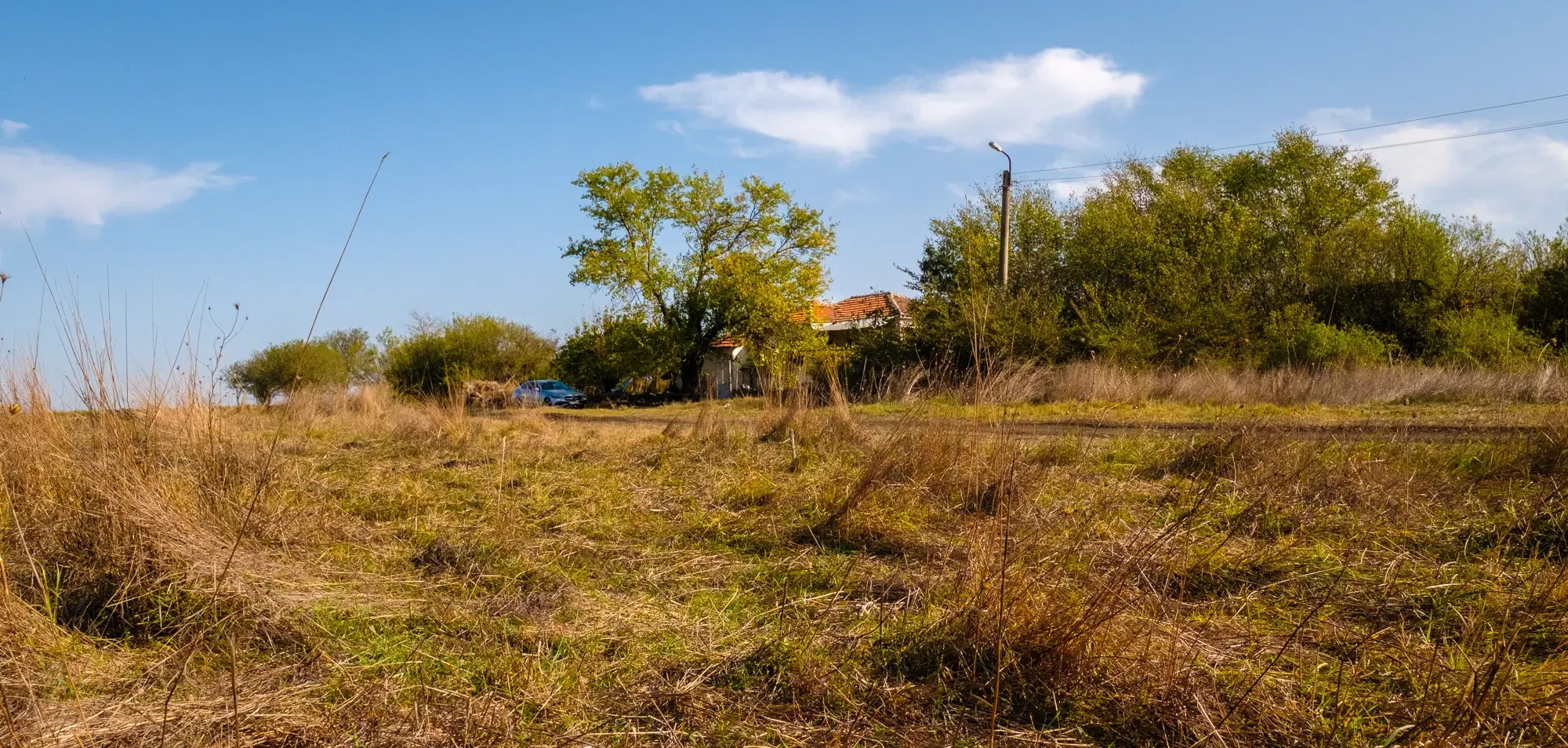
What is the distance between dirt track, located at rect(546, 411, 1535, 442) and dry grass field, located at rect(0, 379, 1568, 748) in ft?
0.70

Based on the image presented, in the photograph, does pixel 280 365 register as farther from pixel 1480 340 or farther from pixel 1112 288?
pixel 1480 340

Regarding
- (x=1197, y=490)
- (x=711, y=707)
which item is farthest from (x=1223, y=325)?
(x=711, y=707)

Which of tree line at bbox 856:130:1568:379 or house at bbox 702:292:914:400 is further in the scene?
house at bbox 702:292:914:400

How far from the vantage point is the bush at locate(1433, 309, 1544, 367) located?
61.0 feet

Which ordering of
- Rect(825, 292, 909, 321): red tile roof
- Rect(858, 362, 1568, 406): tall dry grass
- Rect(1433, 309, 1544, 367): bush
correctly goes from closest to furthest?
Rect(858, 362, 1568, 406): tall dry grass → Rect(1433, 309, 1544, 367): bush → Rect(825, 292, 909, 321): red tile roof

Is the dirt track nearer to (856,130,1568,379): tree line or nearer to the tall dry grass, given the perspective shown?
the tall dry grass

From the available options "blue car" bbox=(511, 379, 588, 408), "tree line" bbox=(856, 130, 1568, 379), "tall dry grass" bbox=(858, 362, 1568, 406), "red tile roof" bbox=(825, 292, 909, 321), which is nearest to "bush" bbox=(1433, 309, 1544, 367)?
"tree line" bbox=(856, 130, 1568, 379)

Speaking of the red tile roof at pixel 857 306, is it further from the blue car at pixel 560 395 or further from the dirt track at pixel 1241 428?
the dirt track at pixel 1241 428

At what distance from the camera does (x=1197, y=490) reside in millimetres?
5340

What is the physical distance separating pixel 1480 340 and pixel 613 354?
2263cm

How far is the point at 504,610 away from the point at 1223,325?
20879mm

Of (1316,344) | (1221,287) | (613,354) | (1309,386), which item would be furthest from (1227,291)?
(613,354)

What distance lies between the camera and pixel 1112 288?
79.9 ft

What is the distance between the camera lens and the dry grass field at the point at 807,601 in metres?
2.58
